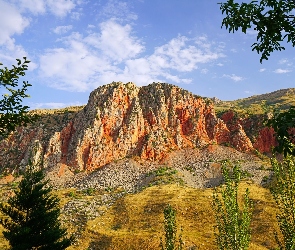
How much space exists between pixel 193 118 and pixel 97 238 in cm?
6856

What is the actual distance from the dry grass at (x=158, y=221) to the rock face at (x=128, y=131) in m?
25.8

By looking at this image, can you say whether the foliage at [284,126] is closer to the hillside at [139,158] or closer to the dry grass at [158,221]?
the dry grass at [158,221]

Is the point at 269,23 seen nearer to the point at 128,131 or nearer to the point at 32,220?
the point at 32,220

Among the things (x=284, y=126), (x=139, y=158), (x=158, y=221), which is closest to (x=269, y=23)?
(x=284, y=126)

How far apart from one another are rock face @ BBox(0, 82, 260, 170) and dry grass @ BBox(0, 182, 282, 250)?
84.7 feet

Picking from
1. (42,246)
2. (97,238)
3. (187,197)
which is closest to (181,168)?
(187,197)

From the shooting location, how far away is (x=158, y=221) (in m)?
53.2

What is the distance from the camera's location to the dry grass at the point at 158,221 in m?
44.8

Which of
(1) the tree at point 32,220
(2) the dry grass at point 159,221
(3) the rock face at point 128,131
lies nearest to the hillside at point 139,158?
(2) the dry grass at point 159,221

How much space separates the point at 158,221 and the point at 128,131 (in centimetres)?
4972

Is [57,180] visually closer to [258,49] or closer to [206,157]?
[206,157]

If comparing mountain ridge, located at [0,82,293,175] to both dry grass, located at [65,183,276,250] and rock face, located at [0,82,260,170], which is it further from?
dry grass, located at [65,183,276,250]

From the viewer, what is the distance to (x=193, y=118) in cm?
10869

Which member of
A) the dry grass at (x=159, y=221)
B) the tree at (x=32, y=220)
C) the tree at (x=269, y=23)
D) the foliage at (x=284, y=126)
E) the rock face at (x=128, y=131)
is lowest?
the dry grass at (x=159, y=221)
